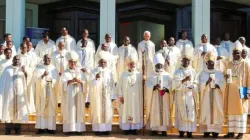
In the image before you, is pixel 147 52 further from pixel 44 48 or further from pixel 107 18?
pixel 44 48

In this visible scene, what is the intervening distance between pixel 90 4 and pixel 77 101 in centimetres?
830

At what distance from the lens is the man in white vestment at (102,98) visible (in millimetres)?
10867

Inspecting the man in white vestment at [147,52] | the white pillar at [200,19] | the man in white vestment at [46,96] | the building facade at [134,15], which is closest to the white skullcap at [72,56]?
the man in white vestment at [46,96]

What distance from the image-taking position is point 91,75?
11219 mm

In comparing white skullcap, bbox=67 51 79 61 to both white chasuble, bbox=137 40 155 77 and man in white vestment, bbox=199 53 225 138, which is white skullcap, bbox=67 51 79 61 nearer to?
white chasuble, bbox=137 40 155 77

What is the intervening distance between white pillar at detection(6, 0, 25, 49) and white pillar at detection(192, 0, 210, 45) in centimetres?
560

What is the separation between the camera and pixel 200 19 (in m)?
14.8

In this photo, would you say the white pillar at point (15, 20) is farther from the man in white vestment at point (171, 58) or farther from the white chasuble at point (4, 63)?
the man in white vestment at point (171, 58)

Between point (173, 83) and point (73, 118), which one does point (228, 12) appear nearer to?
point (173, 83)

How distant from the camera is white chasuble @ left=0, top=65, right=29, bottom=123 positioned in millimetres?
10859

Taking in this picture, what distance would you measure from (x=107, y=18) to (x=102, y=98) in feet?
14.0

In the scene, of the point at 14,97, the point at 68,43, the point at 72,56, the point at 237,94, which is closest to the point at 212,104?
the point at 237,94

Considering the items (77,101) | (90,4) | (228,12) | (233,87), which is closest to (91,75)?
(77,101)

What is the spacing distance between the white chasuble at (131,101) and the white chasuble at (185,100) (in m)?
0.89
